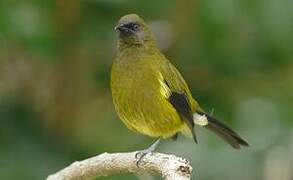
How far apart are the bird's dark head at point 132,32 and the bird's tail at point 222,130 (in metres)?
0.50

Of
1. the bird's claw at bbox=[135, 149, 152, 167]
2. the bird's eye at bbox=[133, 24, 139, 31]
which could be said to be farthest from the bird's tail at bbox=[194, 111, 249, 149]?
the bird's claw at bbox=[135, 149, 152, 167]

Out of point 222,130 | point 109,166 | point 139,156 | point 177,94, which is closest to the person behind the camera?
point 109,166

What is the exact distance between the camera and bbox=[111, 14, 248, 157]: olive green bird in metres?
3.56

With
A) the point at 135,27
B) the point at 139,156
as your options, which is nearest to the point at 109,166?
the point at 139,156

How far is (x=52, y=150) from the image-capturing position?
4.55 m

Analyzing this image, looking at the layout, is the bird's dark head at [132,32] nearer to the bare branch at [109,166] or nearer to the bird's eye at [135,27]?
the bird's eye at [135,27]

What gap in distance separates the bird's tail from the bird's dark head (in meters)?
0.50

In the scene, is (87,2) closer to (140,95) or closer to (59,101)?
(59,101)

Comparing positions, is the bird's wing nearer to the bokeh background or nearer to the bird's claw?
the bird's claw

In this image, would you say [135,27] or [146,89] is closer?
[146,89]

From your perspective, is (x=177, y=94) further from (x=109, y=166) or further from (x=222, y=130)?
(x=109, y=166)

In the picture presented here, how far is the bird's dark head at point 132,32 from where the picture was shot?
3.73m

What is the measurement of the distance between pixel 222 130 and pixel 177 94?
0.53 metres

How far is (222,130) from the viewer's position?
417 centimetres
